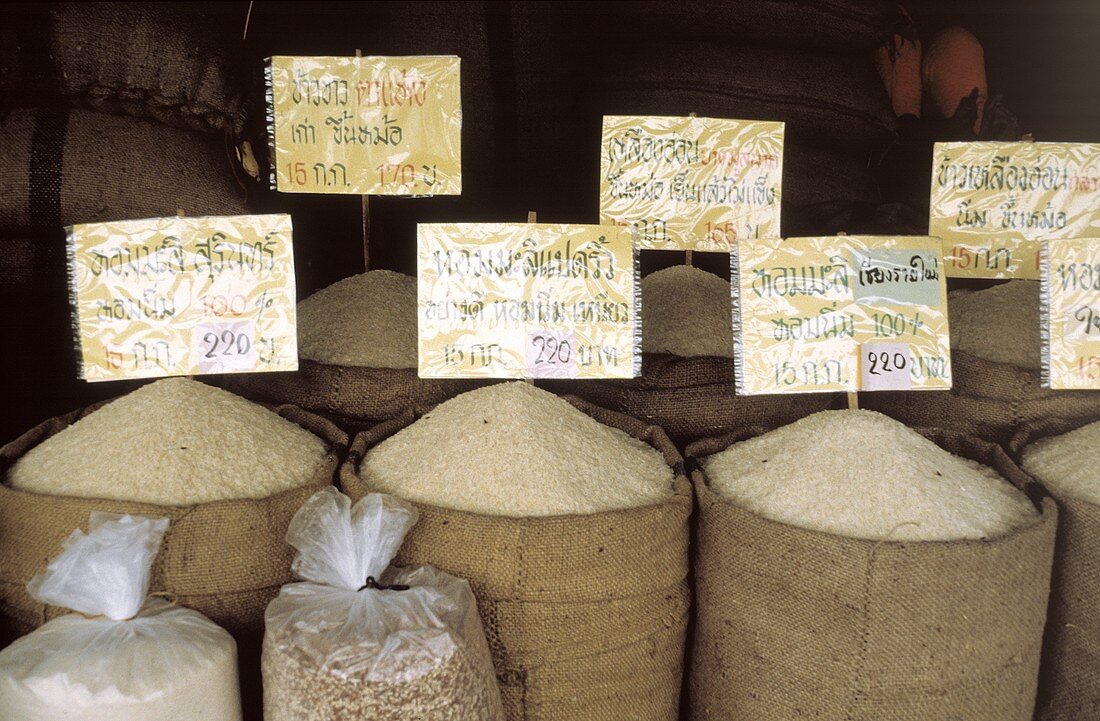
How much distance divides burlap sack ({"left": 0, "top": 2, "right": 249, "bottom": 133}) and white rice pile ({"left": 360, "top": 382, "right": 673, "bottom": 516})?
1.82 ft

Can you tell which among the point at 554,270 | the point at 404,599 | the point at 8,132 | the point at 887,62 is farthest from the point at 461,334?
the point at 887,62

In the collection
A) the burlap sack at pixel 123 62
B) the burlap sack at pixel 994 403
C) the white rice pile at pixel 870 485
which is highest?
the burlap sack at pixel 123 62

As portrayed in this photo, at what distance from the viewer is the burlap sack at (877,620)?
890 millimetres

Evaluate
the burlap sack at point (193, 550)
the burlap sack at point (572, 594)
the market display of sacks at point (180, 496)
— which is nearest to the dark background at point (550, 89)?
the market display of sacks at point (180, 496)

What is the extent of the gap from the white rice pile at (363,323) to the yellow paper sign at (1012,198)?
81 centimetres

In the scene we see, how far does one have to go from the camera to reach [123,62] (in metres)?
1.18

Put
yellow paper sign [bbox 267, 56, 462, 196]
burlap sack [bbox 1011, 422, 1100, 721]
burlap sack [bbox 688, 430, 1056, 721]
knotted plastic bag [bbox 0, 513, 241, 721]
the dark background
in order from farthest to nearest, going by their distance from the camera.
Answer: the dark background, yellow paper sign [bbox 267, 56, 462, 196], burlap sack [bbox 1011, 422, 1100, 721], burlap sack [bbox 688, 430, 1056, 721], knotted plastic bag [bbox 0, 513, 241, 721]

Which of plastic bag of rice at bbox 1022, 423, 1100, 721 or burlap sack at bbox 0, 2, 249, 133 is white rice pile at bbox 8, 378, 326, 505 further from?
plastic bag of rice at bbox 1022, 423, 1100, 721

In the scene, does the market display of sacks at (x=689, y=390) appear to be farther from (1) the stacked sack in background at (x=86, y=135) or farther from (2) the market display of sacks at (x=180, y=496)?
(1) the stacked sack in background at (x=86, y=135)

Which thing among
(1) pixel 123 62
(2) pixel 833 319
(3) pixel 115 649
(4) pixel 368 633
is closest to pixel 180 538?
(3) pixel 115 649

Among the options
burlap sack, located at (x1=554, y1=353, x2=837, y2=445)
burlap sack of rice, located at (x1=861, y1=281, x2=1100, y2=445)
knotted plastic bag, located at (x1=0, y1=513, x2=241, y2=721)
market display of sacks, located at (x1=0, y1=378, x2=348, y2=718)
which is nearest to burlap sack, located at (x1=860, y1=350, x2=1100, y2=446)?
burlap sack of rice, located at (x1=861, y1=281, x2=1100, y2=445)

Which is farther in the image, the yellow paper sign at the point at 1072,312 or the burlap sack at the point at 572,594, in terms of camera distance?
the yellow paper sign at the point at 1072,312

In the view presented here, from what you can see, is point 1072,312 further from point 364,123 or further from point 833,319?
point 364,123

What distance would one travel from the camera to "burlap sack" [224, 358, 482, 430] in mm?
1238
